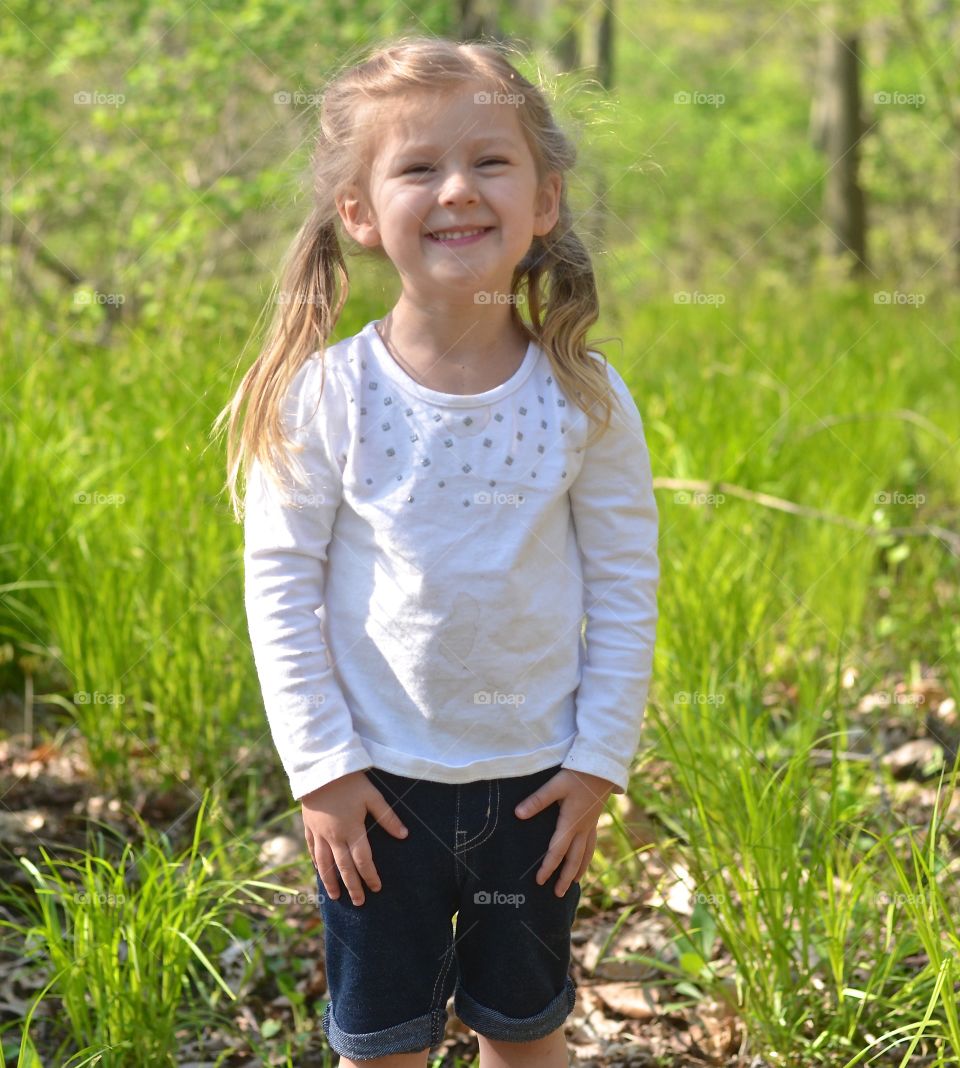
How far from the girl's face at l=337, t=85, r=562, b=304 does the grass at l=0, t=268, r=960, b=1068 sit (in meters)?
0.86

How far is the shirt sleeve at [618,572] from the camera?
147cm

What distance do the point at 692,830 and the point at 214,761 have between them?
1070 mm

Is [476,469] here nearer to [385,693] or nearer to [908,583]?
[385,693]

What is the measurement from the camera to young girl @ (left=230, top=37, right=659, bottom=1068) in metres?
1.39

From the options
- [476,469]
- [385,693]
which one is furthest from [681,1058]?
[476,469]

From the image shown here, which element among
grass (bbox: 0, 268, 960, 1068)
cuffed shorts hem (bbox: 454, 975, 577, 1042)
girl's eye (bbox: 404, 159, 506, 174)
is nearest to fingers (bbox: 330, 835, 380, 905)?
cuffed shorts hem (bbox: 454, 975, 577, 1042)

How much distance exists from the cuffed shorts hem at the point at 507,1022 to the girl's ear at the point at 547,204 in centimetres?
97

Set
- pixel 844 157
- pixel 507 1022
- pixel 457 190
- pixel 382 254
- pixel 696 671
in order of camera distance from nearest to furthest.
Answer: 1. pixel 457 190
2. pixel 507 1022
3. pixel 382 254
4. pixel 696 671
5. pixel 844 157

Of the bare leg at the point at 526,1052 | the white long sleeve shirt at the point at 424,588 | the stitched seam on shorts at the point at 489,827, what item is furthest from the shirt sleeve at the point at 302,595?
the bare leg at the point at 526,1052

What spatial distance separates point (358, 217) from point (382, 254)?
12cm

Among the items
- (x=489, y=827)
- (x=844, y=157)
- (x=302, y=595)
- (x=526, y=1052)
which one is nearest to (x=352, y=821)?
(x=489, y=827)

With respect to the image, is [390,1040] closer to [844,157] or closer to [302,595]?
[302,595]

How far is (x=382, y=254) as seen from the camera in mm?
1613

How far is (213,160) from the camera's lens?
22.0 ft
